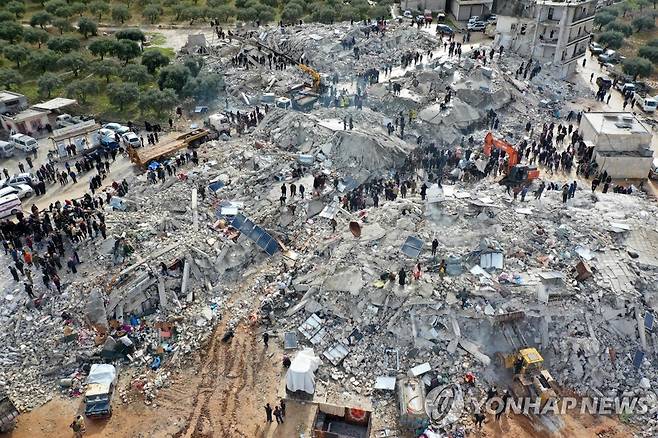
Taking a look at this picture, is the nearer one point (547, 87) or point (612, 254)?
point (612, 254)

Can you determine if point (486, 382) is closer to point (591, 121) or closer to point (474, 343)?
point (474, 343)

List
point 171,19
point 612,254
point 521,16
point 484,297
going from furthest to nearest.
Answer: point 171,19 < point 521,16 < point 612,254 < point 484,297

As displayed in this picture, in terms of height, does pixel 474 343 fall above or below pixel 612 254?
below

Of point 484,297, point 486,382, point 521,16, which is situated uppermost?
point 521,16

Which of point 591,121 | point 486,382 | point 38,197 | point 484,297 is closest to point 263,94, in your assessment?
point 38,197

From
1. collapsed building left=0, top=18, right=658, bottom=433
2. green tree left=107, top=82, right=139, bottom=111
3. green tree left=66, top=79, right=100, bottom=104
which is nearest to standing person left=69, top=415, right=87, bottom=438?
collapsed building left=0, top=18, right=658, bottom=433

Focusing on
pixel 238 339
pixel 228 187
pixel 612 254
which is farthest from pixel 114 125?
pixel 612 254

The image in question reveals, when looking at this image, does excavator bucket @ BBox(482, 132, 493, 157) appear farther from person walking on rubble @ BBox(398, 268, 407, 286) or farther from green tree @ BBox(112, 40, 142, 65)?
green tree @ BBox(112, 40, 142, 65)

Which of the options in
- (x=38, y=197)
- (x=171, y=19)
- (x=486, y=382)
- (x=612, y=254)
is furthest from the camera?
(x=171, y=19)

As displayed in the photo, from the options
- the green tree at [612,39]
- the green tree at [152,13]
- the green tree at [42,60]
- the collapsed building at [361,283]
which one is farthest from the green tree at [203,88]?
the green tree at [612,39]
